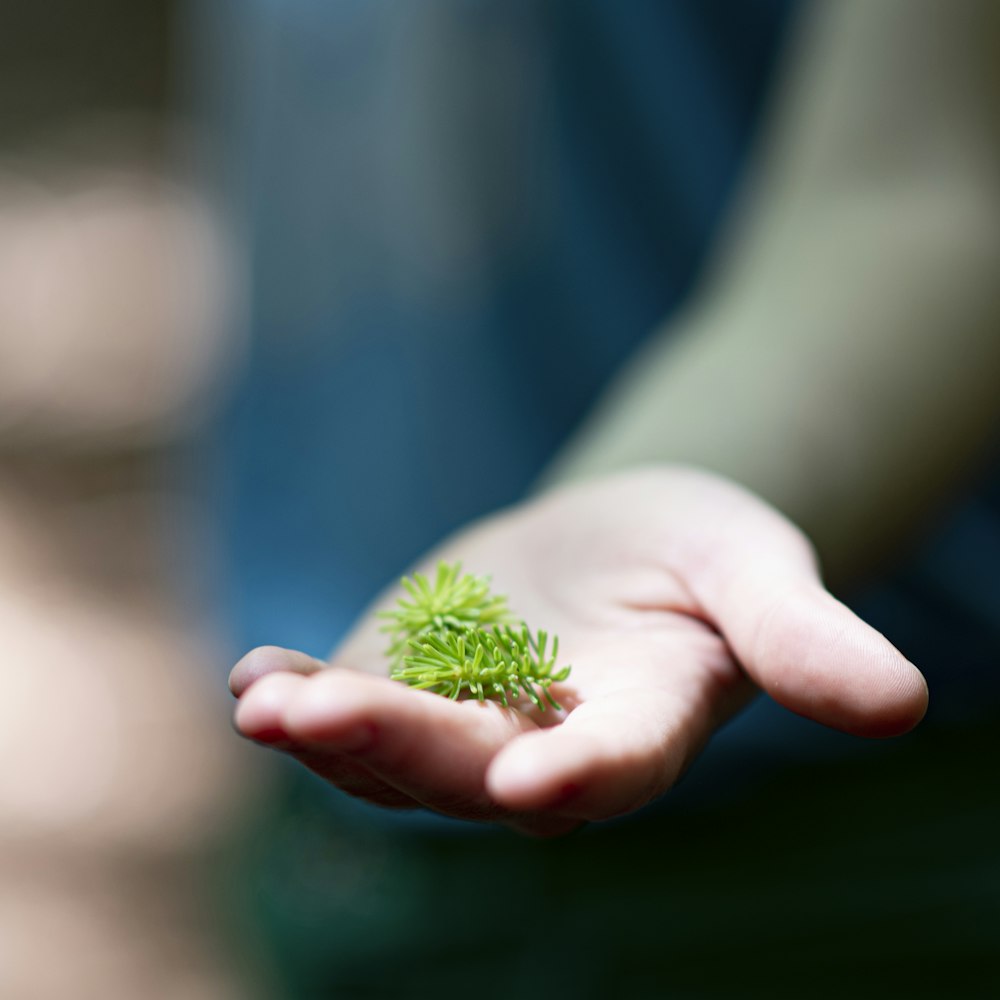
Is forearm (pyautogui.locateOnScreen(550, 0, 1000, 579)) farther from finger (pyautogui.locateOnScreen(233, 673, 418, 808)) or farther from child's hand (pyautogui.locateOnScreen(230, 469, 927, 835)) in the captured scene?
finger (pyautogui.locateOnScreen(233, 673, 418, 808))

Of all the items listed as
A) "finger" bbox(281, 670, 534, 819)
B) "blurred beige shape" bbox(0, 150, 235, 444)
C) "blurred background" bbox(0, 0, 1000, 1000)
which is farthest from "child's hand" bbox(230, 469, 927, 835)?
"blurred beige shape" bbox(0, 150, 235, 444)

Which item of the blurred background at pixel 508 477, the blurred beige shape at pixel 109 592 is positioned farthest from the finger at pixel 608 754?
the blurred beige shape at pixel 109 592

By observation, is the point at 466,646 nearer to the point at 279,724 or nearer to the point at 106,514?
the point at 279,724

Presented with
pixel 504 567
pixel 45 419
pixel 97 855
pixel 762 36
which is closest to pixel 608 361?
pixel 762 36

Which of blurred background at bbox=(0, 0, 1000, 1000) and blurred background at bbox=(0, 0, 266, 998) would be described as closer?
blurred background at bbox=(0, 0, 1000, 1000)

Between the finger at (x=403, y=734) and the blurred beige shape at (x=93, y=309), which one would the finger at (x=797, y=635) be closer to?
the finger at (x=403, y=734)

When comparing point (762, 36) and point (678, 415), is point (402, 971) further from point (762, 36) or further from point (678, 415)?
point (762, 36)
